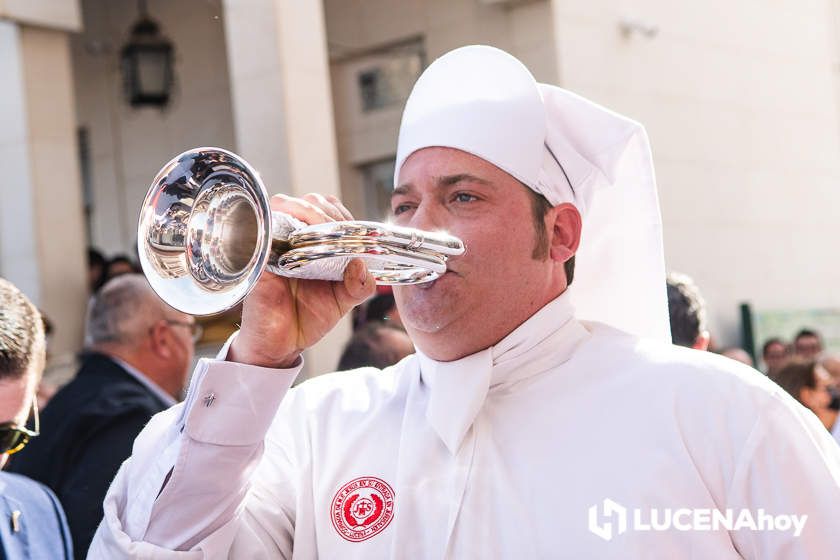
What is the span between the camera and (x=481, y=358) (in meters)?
2.66

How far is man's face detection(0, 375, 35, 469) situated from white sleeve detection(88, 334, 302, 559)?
2.13 ft

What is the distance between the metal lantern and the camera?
9.07m

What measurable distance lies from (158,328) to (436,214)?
8.45 ft

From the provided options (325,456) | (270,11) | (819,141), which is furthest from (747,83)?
(325,456)

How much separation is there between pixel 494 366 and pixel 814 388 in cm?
399

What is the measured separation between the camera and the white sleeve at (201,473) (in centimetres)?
238

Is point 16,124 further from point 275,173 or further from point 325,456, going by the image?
point 325,456

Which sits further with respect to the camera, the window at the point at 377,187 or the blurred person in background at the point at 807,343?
the blurred person in background at the point at 807,343

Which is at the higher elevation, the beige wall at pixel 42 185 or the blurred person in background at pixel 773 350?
the beige wall at pixel 42 185

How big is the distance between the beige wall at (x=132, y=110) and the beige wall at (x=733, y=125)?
3.28 meters

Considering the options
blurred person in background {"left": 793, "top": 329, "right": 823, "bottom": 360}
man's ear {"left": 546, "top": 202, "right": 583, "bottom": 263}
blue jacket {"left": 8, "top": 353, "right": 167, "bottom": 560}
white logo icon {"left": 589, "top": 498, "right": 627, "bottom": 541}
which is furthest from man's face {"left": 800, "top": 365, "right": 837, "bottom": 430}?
blurred person in background {"left": 793, "top": 329, "right": 823, "bottom": 360}

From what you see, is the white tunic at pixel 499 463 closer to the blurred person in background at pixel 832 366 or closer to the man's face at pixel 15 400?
the man's face at pixel 15 400

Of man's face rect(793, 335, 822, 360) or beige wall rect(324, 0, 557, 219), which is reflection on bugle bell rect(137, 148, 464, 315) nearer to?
beige wall rect(324, 0, 557, 219)

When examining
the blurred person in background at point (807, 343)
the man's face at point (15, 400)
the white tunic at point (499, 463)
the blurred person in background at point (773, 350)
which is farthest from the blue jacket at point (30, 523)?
the blurred person in background at point (807, 343)
